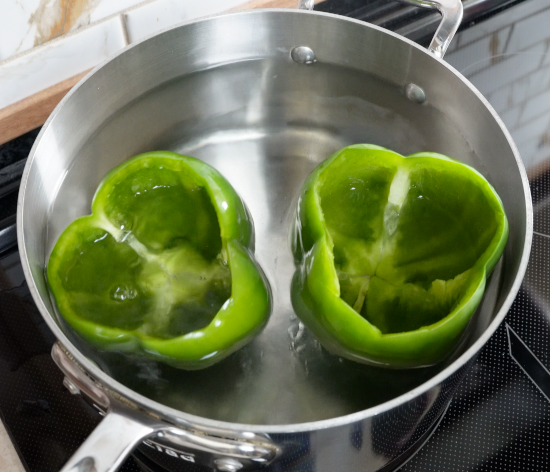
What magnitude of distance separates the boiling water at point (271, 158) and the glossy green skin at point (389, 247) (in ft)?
0.15

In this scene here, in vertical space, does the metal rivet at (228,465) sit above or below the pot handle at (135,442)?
below

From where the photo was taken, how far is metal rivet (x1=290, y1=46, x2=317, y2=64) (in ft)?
2.64

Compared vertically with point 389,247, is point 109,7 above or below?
above

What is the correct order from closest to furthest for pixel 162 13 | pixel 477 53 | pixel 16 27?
1. pixel 16 27
2. pixel 162 13
3. pixel 477 53

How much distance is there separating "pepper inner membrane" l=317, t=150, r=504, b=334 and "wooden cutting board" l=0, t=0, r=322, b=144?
34 cm

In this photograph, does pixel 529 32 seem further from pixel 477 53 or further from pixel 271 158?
pixel 271 158

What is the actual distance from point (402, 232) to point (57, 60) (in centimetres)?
46

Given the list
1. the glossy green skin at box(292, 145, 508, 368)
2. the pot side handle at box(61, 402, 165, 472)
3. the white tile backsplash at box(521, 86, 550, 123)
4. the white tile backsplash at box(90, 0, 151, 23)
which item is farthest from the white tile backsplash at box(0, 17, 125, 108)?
the white tile backsplash at box(521, 86, 550, 123)

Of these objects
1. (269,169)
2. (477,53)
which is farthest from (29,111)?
(477,53)

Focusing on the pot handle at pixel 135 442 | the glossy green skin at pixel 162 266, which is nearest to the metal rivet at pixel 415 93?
the glossy green skin at pixel 162 266

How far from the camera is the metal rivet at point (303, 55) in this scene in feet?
Answer: 2.64

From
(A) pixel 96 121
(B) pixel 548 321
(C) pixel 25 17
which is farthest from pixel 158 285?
(B) pixel 548 321

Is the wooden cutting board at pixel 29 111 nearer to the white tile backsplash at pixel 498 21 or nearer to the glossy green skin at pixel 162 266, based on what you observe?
the glossy green skin at pixel 162 266

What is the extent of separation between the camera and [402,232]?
0.71 m
